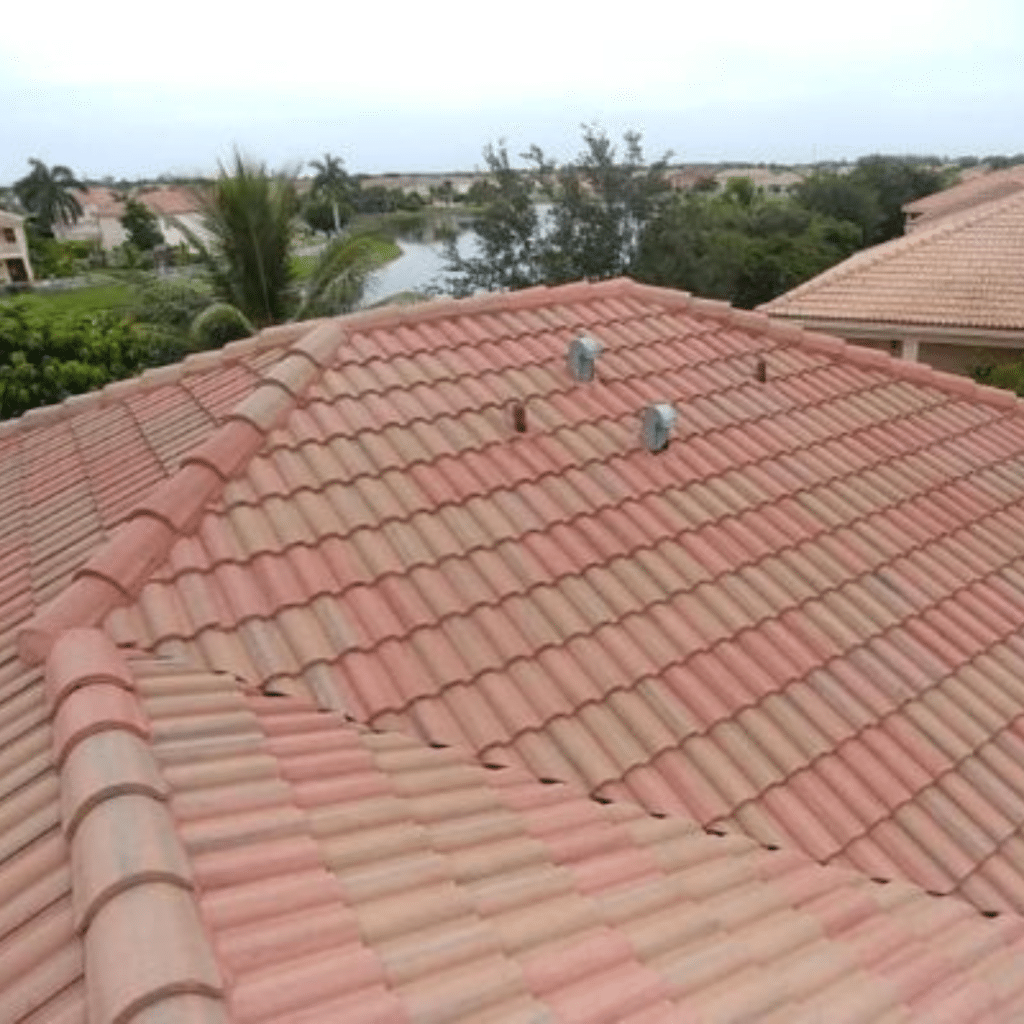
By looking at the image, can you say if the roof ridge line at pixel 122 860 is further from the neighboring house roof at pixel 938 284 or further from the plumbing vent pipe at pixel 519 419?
the neighboring house roof at pixel 938 284

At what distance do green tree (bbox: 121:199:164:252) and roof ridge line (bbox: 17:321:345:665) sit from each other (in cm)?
7672

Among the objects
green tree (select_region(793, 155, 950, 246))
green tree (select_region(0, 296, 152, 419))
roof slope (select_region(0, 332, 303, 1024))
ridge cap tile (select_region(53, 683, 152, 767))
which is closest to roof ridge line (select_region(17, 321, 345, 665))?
roof slope (select_region(0, 332, 303, 1024))

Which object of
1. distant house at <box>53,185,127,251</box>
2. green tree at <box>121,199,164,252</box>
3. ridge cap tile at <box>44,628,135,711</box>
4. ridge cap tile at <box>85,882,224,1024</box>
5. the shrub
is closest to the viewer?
ridge cap tile at <box>85,882,224,1024</box>

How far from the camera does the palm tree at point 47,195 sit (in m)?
96.6

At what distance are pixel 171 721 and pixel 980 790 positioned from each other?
394 cm

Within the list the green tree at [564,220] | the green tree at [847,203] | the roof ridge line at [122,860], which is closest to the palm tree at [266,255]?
the roof ridge line at [122,860]

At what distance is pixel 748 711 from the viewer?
4.59 meters

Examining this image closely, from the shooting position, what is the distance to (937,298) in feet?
66.0

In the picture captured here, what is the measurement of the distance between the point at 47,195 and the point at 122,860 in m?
113

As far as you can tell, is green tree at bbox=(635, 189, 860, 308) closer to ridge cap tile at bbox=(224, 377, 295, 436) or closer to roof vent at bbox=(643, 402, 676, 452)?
roof vent at bbox=(643, 402, 676, 452)

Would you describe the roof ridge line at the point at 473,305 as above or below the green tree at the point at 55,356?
above

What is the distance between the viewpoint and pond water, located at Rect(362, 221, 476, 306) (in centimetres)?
1788

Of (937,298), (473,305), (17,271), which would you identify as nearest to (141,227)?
Result: (17,271)

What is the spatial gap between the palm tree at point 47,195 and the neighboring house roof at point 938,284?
9545 cm
